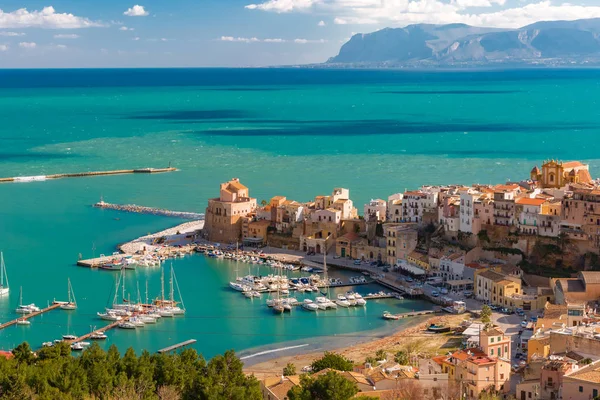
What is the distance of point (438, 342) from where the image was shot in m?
33.8

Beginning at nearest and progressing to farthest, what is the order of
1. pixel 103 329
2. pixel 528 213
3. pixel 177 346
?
pixel 177 346, pixel 103 329, pixel 528 213

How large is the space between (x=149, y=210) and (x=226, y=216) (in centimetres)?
952

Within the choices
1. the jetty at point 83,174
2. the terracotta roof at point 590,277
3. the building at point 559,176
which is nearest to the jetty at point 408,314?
the terracotta roof at point 590,277

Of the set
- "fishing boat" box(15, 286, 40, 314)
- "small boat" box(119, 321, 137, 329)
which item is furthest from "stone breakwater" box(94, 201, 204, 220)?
"small boat" box(119, 321, 137, 329)

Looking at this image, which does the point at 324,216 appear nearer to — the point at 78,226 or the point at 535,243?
the point at 535,243

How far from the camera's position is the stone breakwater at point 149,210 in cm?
5669

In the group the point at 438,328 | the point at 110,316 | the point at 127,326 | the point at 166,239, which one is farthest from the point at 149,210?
the point at 438,328

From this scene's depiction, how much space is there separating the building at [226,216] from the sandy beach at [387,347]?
51.9 feet

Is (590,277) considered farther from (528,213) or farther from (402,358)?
(402,358)

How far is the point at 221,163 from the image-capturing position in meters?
79.2

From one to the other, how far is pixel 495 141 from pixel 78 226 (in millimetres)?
46425

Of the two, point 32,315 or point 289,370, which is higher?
point 289,370

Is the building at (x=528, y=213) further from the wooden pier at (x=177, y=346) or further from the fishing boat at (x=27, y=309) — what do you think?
the fishing boat at (x=27, y=309)

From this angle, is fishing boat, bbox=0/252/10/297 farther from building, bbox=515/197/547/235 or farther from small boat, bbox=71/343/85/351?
building, bbox=515/197/547/235
